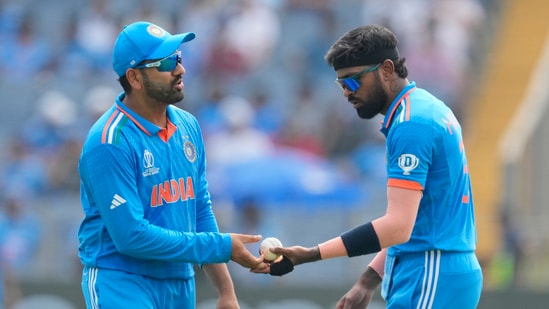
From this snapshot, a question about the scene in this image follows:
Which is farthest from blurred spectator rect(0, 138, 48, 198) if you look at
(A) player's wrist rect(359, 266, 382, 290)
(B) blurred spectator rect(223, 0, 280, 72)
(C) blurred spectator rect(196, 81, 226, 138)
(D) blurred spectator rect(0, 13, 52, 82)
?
(A) player's wrist rect(359, 266, 382, 290)

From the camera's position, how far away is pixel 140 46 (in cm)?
604

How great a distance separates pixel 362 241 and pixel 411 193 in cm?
37

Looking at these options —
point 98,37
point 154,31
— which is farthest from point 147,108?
point 98,37

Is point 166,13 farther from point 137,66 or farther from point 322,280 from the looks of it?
point 137,66

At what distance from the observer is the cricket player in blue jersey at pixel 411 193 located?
5762 millimetres

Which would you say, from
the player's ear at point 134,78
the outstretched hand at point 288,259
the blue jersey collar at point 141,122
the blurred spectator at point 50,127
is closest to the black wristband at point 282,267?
the outstretched hand at point 288,259

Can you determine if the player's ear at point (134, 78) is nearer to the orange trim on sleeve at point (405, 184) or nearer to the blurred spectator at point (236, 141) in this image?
the orange trim on sleeve at point (405, 184)

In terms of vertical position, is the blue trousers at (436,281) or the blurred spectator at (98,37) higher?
the blurred spectator at (98,37)

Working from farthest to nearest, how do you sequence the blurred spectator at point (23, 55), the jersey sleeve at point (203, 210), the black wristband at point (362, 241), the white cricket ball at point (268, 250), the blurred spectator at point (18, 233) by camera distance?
the blurred spectator at point (23, 55) → the blurred spectator at point (18, 233) → the jersey sleeve at point (203, 210) → the white cricket ball at point (268, 250) → the black wristband at point (362, 241)

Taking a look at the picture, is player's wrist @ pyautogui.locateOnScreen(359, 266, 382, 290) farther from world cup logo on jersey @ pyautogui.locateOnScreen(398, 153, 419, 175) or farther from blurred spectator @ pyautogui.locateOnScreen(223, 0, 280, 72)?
blurred spectator @ pyautogui.locateOnScreen(223, 0, 280, 72)

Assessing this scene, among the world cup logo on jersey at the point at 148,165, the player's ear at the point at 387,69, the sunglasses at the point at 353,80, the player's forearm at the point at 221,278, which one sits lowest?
the player's forearm at the point at 221,278

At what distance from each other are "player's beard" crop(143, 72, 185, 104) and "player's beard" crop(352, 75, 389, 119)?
3.17 feet

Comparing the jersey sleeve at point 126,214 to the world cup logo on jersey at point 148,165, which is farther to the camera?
the world cup logo on jersey at point 148,165

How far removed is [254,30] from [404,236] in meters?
12.3
